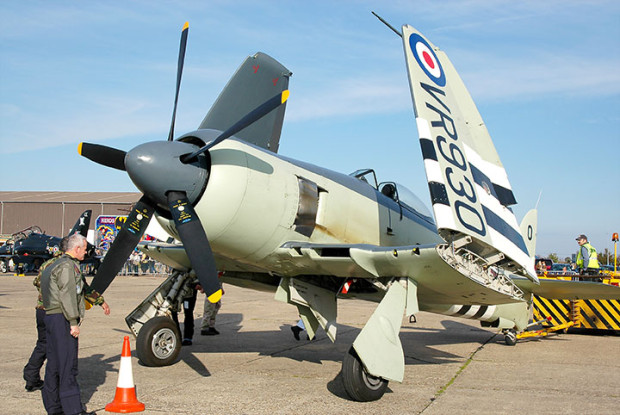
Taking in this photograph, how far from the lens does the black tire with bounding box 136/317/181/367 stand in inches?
291

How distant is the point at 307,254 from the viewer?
258 inches

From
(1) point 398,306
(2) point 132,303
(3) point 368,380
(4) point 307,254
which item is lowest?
(2) point 132,303

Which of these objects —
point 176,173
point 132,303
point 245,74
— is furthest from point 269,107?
point 132,303

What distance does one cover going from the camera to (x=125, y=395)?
5.24m

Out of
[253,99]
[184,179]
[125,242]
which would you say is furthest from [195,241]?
[253,99]

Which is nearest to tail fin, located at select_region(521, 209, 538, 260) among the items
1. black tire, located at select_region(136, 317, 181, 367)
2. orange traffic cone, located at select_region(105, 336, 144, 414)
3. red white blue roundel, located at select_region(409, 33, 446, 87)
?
red white blue roundel, located at select_region(409, 33, 446, 87)

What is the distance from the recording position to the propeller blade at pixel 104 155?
6.25 metres

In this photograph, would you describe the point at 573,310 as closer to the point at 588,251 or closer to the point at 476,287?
the point at 588,251

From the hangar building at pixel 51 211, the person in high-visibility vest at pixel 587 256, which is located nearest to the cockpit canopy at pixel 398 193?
the person in high-visibility vest at pixel 587 256

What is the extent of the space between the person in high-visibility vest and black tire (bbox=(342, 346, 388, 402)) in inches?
355

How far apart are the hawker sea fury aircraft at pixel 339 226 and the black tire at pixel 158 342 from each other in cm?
1

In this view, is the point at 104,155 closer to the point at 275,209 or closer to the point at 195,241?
the point at 195,241

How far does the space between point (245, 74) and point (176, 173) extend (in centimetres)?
414

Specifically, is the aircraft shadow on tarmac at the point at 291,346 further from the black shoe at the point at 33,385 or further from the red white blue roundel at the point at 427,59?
the red white blue roundel at the point at 427,59
